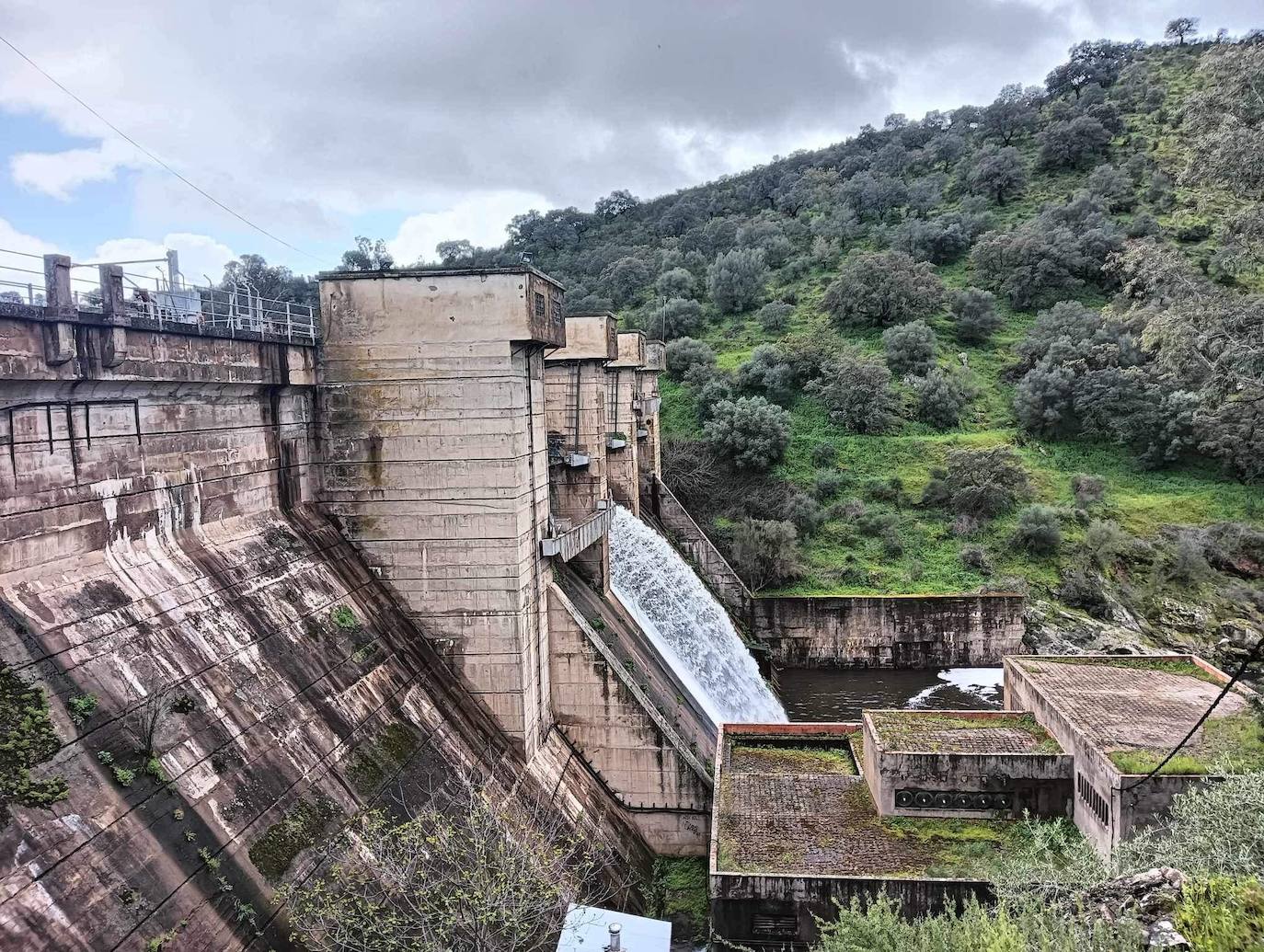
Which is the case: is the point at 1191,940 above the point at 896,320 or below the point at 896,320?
below

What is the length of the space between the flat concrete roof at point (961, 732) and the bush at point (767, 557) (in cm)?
1277

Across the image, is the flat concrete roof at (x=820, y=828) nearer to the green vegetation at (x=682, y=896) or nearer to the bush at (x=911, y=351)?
the green vegetation at (x=682, y=896)

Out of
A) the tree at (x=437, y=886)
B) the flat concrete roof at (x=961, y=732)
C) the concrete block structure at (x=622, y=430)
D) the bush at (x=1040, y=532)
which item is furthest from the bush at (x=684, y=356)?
the tree at (x=437, y=886)

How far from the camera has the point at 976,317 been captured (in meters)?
44.4

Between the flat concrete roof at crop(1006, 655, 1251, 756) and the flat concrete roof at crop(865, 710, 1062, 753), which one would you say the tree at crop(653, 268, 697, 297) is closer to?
the flat concrete roof at crop(1006, 655, 1251, 756)

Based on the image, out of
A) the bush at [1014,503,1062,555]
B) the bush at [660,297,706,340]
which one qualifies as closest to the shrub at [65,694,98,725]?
the bush at [1014,503,1062,555]

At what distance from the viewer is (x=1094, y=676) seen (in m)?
16.1

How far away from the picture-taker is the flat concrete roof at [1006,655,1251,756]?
12797 millimetres

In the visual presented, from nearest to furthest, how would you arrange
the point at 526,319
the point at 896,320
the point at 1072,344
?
the point at 526,319
the point at 1072,344
the point at 896,320

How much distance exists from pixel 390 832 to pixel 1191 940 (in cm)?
752

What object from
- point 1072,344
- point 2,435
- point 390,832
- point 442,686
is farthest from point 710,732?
point 1072,344

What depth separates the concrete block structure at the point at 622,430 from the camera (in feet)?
77.5

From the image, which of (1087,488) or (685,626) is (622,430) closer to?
(685,626)

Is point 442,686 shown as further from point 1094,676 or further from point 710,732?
point 1094,676
